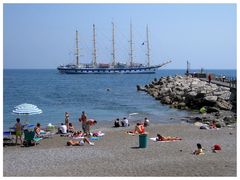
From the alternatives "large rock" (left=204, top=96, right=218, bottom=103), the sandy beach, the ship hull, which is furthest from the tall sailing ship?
the sandy beach

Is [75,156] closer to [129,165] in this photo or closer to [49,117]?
[129,165]

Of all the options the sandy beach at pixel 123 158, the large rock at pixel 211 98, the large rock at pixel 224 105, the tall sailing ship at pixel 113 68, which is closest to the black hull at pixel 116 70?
the tall sailing ship at pixel 113 68

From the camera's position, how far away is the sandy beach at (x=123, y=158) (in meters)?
12.2

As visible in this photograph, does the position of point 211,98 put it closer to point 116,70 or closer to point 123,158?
point 123,158

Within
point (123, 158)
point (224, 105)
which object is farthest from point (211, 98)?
point (123, 158)

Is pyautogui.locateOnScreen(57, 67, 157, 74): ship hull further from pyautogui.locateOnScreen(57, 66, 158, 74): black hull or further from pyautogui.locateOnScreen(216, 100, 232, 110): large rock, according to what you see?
pyautogui.locateOnScreen(216, 100, 232, 110): large rock

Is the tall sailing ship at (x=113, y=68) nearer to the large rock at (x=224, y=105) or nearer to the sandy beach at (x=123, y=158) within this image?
the large rock at (x=224, y=105)

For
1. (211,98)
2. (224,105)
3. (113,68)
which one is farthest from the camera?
(113,68)

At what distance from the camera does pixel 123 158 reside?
46.6 feet

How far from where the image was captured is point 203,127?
21719 mm

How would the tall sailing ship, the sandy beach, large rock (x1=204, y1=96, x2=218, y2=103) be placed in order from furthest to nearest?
1. the tall sailing ship
2. large rock (x1=204, y1=96, x2=218, y2=103)
3. the sandy beach

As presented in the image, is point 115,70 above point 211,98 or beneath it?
above

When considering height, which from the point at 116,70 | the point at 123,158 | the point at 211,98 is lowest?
the point at 123,158

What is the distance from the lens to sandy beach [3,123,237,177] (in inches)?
481
